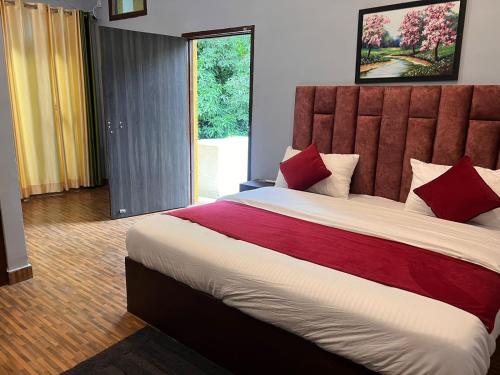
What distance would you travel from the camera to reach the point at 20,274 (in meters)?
2.83

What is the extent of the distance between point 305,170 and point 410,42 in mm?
1273

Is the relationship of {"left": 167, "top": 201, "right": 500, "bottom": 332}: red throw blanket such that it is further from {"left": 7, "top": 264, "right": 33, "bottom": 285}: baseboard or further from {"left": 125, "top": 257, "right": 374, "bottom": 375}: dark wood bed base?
{"left": 7, "top": 264, "right": 33, "bottom": 285}: baseboard

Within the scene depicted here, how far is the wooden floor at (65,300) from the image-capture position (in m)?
2.08

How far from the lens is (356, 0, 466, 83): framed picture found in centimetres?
278

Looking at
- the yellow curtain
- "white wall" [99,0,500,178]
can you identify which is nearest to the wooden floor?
the yellow curtain

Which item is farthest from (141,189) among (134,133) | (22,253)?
(22,253)

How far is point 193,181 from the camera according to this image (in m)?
4.95

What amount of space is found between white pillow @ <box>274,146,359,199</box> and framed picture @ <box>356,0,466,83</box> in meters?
0.69

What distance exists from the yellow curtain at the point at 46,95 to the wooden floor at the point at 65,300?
1.24m

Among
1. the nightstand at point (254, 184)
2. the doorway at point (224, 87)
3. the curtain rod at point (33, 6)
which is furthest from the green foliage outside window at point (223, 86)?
the nightstand at point (254, 184)

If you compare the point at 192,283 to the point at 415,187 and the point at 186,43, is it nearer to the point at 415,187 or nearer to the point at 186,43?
the point at 415,187

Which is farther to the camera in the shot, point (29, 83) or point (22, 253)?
point (29, 83)

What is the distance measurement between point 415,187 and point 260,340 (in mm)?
1652

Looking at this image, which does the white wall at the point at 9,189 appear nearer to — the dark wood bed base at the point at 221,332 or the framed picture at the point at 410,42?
the dark wood bed base at the point at 221,332
